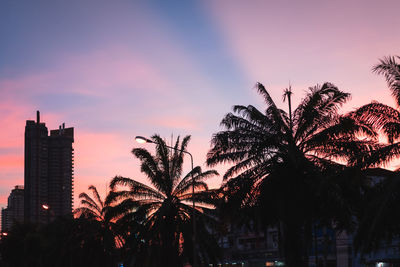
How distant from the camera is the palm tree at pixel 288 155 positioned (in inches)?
1065

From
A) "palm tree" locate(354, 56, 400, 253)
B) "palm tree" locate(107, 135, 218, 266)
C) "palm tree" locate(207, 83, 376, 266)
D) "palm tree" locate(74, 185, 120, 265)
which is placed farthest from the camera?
"palm tree" locate(74, 185, 120, 265)

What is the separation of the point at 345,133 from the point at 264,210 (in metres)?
5.23

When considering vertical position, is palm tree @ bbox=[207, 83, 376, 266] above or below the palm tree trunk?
above

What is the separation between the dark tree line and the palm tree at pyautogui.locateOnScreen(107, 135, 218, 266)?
0.07 meters

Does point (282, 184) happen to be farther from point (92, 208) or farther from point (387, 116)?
point (92, 208)

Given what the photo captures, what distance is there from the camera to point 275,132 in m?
28.0

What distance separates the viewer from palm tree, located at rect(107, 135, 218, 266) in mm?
38688

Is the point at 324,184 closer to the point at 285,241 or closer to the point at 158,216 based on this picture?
the point at 285,241

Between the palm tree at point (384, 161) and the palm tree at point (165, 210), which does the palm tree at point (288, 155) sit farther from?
the palm tree at point (165, 210)

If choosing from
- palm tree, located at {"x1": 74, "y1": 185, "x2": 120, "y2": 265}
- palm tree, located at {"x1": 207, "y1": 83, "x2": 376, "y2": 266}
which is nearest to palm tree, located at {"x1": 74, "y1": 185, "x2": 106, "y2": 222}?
palm tree, located at {"x1": 74, "y1": 185, "x2": 120, "y2": 265}

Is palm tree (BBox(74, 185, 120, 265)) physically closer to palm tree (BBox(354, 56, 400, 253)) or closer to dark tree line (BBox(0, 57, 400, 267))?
dark tree line (BBox(0, 57, 400, 267))

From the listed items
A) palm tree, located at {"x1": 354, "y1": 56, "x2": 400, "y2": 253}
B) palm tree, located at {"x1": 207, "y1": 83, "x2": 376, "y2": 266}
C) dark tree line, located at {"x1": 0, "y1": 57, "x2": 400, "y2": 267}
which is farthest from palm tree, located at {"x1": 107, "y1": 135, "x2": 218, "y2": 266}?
palm tree, located at {"x1": 354, "y1": 56, "x2": 400, "y2": 253}

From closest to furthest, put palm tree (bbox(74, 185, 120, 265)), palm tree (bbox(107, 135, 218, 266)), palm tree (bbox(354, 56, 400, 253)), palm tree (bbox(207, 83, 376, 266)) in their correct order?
palm tree (bbox(354, 56, 400, 253)), palm tree (bbox(207, 83, 376, 266)), palm tree (bbox(107, 135, 218, 266)), palm tree (bbox(74, 185, 120, 265))

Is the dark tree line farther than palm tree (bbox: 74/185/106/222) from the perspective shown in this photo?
No
